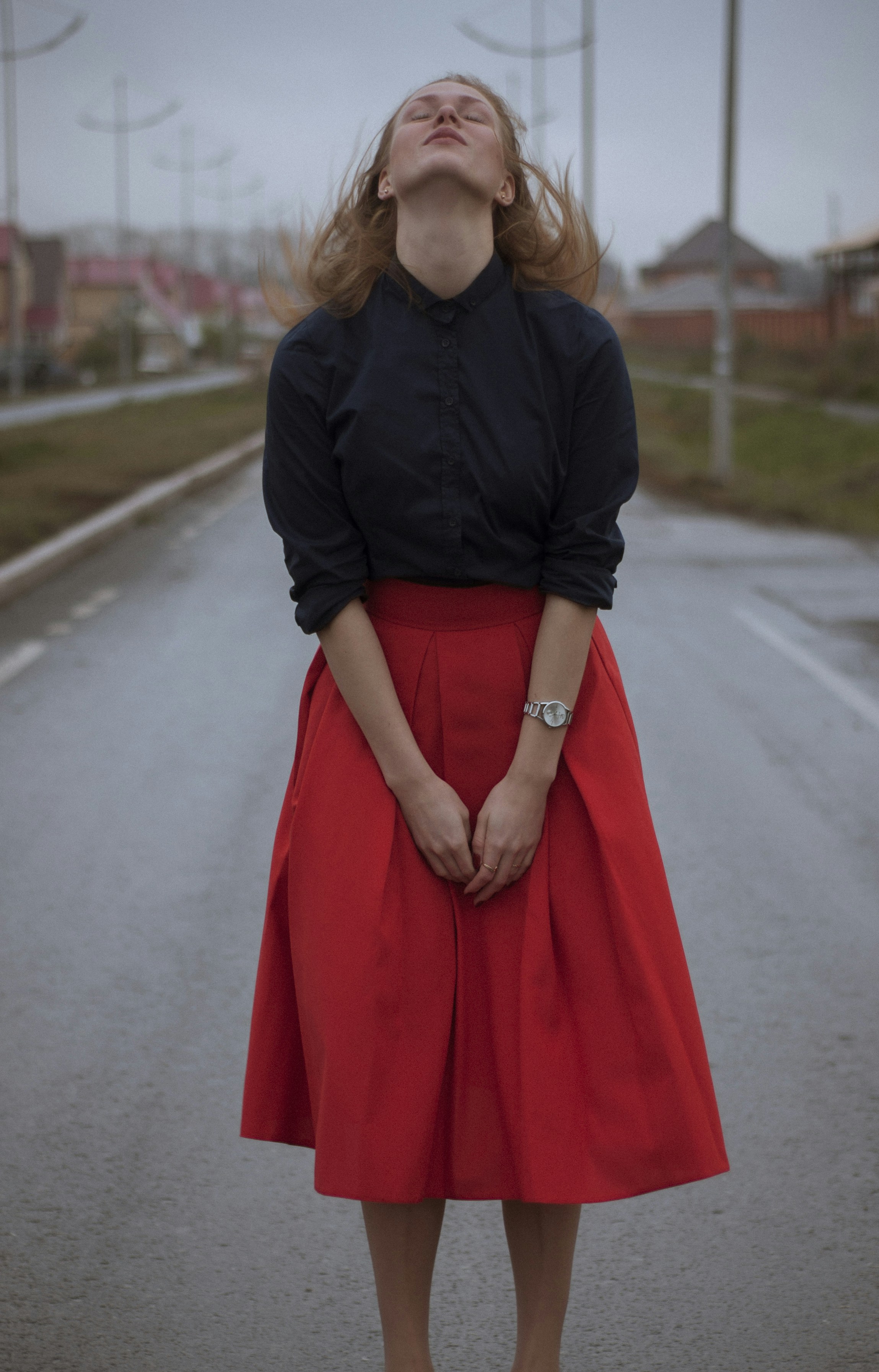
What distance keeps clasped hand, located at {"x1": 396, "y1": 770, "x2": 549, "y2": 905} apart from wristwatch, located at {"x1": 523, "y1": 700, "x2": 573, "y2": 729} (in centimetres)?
8

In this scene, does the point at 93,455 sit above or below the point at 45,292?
below

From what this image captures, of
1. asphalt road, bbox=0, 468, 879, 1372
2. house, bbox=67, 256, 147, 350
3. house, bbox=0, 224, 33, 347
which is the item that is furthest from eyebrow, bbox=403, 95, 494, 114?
house, bbox=67, 256, 147, 350

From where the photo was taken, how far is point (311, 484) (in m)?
1.95

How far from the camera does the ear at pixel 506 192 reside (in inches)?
80.0

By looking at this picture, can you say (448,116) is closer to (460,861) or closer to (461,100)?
(461,100)

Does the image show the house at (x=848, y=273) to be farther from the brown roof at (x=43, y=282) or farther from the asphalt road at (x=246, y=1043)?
the brown roof at (x=43, y=282)

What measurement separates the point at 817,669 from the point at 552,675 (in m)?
6.24

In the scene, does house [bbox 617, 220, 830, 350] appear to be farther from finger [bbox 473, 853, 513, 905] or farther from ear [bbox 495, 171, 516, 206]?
finger [bbox 473, 853, 513, 905]

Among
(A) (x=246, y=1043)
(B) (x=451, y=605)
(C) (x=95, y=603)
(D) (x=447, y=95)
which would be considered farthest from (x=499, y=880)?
(C) (x=95, y=603)

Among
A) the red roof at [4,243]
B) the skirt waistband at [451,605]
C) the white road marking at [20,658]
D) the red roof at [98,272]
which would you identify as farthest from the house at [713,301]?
the skirt waistband at [451,605]

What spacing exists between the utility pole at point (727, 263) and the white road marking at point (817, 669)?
926 cm

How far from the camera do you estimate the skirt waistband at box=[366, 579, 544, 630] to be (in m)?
2.00

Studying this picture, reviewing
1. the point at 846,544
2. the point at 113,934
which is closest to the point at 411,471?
the point at 113,934

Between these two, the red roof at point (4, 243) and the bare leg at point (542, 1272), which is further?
the red roof at point (4, 243)
